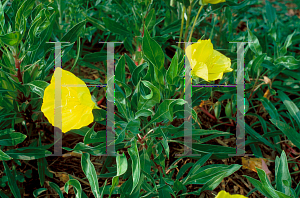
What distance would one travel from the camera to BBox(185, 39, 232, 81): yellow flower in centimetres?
102

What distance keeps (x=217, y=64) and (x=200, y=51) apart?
0.37ft

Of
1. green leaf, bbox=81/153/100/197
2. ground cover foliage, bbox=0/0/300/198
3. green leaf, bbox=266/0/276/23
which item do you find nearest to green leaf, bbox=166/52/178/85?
ground cover foliage, bbox=0/0/300/198

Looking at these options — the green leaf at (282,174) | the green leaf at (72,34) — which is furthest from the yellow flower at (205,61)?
the green leaf at (72,34)

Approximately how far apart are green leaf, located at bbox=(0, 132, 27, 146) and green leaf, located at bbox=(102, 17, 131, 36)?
25.0 inches

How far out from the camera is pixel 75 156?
139 centimetres

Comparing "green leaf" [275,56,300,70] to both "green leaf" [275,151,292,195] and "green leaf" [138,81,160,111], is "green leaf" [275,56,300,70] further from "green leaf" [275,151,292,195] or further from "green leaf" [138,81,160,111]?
"green leaf" [138,81,160,111]

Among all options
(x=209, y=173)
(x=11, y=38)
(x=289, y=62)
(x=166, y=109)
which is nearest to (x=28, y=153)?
(x=11, y=38)

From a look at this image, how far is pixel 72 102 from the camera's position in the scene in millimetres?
1016

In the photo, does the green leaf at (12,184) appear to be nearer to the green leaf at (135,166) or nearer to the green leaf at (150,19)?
the green leaf at (135,166)

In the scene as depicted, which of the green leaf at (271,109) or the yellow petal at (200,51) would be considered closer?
the yellow petal at (200,51)

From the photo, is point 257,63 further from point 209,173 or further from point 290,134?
point 209,173

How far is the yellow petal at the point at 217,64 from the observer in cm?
111

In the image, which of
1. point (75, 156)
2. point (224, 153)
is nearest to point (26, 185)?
point (75, 156)

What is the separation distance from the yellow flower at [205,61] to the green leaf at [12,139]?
0.68 metres
